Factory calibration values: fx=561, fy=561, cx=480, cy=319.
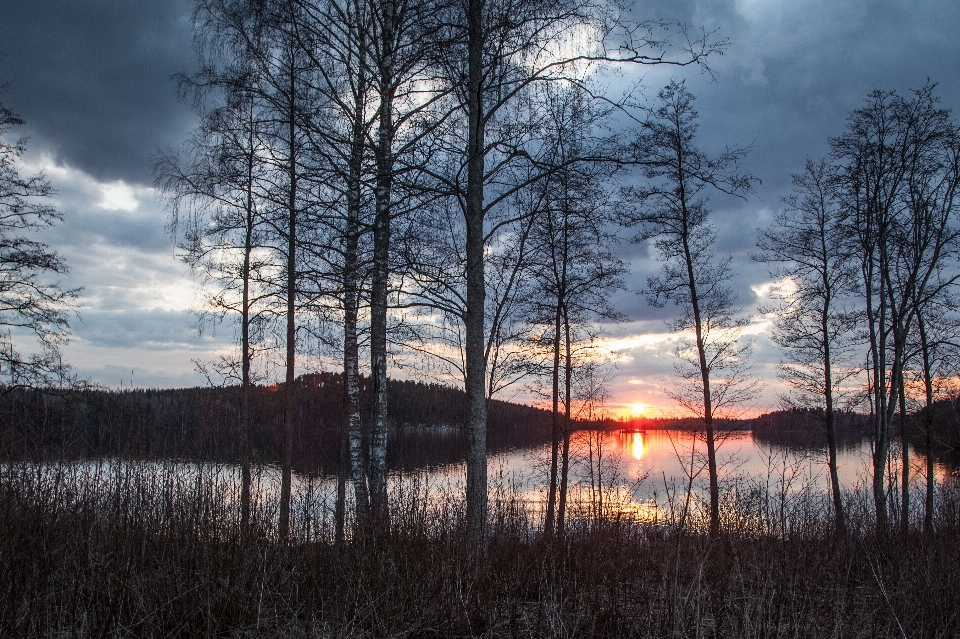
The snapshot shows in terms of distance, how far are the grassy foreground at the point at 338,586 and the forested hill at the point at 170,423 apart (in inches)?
24.6

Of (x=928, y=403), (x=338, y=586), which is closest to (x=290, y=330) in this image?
(x=338, y=586)

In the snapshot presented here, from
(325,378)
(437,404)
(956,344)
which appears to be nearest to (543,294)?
(325,378)

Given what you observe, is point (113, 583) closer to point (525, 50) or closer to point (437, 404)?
point (525, 50)

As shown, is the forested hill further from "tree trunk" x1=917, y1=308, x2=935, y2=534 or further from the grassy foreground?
"tree trunk" x1=917, y1=308, x2=935, y2=534

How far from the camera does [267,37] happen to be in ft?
35.1

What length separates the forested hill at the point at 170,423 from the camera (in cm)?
715

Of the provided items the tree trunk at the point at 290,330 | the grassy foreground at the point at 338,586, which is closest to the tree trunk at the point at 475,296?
the grassy foreground at the point at 338,586

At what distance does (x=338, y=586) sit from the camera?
4824 mm

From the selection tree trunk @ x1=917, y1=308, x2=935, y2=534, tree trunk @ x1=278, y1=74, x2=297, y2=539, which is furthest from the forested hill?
tree trunk @ x1=917, y1=308, x2=935, y2=534

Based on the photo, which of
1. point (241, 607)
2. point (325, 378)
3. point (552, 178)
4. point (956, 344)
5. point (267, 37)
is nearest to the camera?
point (241, 607)

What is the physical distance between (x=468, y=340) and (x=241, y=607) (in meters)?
3.14

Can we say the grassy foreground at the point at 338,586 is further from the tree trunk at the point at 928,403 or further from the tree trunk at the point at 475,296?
the tree trunk at the point at 928,403

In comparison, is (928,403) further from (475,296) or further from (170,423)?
(170,423)

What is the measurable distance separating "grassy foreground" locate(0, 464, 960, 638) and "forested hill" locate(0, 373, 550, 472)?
2.05 feet
